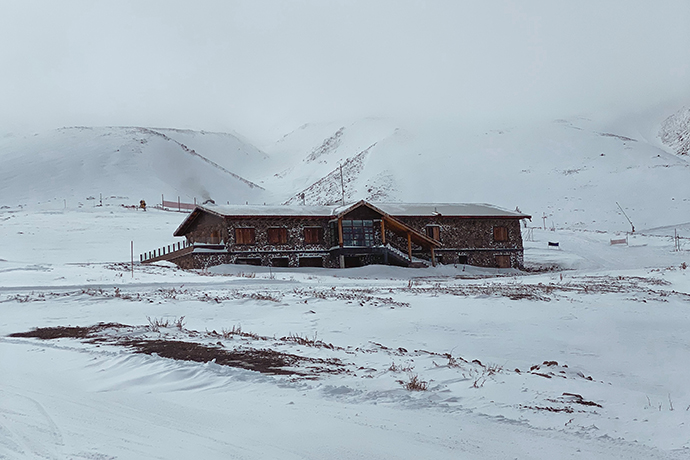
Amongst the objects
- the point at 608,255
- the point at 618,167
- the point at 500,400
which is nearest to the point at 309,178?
the point at 618,167

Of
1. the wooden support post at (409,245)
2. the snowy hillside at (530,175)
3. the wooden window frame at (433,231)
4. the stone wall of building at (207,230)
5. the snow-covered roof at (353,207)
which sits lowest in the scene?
the wooden support post at (409,245)

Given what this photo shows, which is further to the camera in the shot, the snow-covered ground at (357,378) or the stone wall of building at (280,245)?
the stone wall of building at (280,245)

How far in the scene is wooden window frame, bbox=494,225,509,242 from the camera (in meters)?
50.0

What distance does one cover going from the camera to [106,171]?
4978 inches

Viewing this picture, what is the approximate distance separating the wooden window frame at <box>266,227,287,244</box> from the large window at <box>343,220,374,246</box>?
4442mm

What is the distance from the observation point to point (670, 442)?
6348mm

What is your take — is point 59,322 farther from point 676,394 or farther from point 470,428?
point 676,394

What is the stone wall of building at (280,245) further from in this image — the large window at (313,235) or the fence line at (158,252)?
the fence line at (158,252)

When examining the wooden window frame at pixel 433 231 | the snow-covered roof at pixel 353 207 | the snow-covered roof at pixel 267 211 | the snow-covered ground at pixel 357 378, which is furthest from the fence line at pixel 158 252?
the snow-covered ground at pixel 357 378

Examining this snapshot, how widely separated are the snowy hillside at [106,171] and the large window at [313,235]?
65.4 m

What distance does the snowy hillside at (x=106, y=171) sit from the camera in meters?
111

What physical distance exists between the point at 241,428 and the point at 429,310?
11252mm

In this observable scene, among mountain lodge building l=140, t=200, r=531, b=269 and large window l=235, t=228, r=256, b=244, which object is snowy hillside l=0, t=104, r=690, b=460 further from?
mountain lodge building l=140, t=200, r=531, b=269

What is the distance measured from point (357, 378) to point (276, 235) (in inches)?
1416
